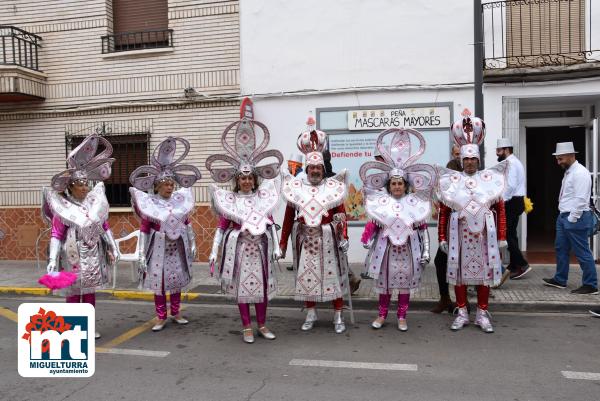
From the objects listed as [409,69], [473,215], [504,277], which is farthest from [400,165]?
[409,69]

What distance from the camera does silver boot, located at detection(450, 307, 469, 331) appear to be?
5891 millimetres

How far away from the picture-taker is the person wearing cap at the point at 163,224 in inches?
230

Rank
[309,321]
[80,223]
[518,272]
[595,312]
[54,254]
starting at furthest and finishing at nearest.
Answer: [518,272]
[595,312]
[309,321]
[80,223]
[54,254]

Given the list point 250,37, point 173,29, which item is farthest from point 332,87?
point 173,29

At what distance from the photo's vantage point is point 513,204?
813 cm

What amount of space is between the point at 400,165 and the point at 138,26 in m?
7.77

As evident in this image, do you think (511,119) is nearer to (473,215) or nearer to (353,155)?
(353,155)

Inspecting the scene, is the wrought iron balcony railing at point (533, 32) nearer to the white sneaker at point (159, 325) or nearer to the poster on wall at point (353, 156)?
the poster on wall at point (353, 156)

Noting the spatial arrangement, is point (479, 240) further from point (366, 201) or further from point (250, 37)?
point (250, 37)

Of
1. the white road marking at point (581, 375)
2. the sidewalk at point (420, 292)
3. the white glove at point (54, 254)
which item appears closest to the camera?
the white road marking at point (581, 375)

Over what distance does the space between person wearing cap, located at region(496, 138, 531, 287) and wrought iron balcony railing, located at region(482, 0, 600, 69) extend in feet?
7.26

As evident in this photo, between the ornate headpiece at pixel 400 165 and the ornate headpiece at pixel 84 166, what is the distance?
9.44ft

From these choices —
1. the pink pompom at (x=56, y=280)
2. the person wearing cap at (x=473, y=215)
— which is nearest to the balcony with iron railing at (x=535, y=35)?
the person wearing cap at (x=473, y=215)

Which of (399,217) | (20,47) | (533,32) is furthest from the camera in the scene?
(20,47)
